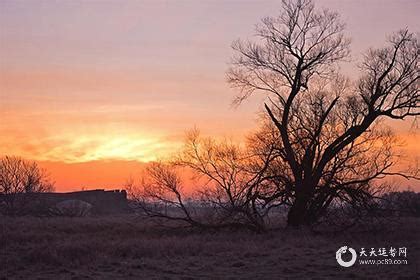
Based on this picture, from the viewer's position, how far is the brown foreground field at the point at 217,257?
1460 centimetres

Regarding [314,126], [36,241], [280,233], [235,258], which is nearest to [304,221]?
[280,233]

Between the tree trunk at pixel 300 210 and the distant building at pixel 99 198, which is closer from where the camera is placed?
the tree trunk at pixel 300 210

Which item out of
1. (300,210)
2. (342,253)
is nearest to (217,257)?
(342,253)

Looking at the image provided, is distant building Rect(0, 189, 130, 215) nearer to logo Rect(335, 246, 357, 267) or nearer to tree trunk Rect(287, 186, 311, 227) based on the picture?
tree trunk Rect(287, 186, 311, 227)

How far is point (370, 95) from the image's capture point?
2623cm

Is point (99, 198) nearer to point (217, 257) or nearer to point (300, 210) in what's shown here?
point (300, 210)

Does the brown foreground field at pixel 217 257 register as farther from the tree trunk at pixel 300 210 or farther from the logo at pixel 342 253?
the tree trunk at pixel 300 210

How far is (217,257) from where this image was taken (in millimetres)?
17656

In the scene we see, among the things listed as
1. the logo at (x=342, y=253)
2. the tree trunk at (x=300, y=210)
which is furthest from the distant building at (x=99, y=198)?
the logo at (x=342, y=253)

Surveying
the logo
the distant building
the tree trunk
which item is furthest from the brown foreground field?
the distant building

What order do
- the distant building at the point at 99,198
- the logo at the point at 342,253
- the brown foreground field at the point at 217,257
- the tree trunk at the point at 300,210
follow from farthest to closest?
the distant building at the point at 99,198 < the tree trunk at the point at 300,210 < the logo at the point at 342,253 < the brown foreground field at the point at 217,257

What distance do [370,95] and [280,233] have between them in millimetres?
8693

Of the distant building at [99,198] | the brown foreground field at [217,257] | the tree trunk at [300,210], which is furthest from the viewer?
the distant building at [99,198]

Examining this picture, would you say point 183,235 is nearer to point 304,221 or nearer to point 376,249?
point 304,221
